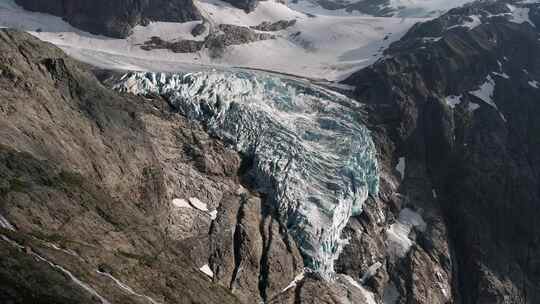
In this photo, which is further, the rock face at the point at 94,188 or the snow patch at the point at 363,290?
the snow patch at the point at 363,290

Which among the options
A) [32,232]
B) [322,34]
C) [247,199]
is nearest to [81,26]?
[322,34]

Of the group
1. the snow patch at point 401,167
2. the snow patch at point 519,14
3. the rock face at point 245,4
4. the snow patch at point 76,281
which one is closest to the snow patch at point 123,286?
the snow patch at point 76,281

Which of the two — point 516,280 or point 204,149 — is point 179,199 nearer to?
point 204,149

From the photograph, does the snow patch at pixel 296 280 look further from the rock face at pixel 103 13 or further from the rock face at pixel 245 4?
the rock face at pixel 245 4

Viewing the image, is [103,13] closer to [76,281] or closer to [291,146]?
[291,146]

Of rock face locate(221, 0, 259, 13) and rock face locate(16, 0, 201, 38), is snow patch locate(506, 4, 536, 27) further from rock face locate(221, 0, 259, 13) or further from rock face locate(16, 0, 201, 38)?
rock face locate(16, 0, 201, 38)

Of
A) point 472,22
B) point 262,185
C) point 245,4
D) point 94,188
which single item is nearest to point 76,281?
point 94,188
